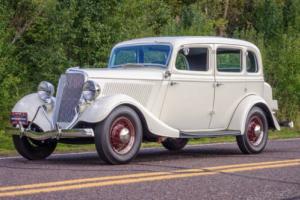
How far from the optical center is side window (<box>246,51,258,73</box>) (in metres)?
12.4

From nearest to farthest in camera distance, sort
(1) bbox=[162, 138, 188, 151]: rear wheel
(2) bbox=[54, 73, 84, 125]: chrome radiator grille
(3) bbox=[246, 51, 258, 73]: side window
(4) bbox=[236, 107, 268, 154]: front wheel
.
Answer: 1. (2) bbox=[54, 73, 84, 125]: chrome radiator grille
2. (4) bbox=[236, 107, 268, 154]: front wheel
3. (1) bbox=[162, 138, 188, 151]: rear wheel
4. (3) bbox=[246, 51, 258, 73]: side window

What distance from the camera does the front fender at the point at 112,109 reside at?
9.31 m

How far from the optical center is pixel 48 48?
21.2 meters

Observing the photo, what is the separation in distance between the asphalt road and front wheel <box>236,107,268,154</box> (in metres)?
0.50

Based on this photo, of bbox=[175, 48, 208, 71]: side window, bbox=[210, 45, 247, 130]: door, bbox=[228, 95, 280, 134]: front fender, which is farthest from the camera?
bbox=[228, 95, 280, 134]: front fender

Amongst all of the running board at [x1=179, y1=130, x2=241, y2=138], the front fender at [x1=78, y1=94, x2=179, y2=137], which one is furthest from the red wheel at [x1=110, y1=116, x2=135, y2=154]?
the running board at [x1=179, y1=130, x2=241, y2=138]

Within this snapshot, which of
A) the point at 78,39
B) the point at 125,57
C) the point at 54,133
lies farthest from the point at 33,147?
the point at 78,39

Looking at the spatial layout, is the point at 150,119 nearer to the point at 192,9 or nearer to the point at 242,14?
the point at 192,9

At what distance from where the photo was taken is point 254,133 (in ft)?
38.9

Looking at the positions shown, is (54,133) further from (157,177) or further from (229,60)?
(229,60)

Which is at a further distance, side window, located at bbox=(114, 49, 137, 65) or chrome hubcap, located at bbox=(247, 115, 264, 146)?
chrome hubcap, located at bbox=(247, 115, 264, 146)

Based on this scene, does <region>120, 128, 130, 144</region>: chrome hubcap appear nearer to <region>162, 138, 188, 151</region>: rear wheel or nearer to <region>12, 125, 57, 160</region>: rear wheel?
<region>12, 125, 57, 160</region>: rear wheel

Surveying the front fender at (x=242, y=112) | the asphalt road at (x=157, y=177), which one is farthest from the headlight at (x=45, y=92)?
the front fender at (x=242, y=112)

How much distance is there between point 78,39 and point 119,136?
12.3m
